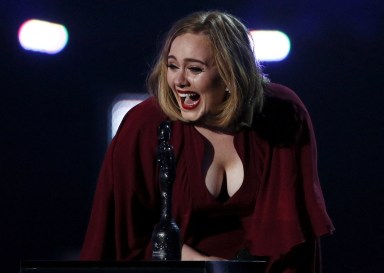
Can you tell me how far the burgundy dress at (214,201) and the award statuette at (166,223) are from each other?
0.35 m

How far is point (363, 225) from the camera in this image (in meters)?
3.87

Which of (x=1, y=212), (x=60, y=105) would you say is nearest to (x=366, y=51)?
(x=60, y=105)

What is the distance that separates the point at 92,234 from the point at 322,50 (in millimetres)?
1593

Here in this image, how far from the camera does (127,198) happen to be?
243 centimetres

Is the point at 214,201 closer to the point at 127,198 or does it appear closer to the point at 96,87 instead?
the point at 127,198

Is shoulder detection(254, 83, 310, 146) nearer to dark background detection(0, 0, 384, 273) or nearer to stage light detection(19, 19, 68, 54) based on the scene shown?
dark background detection(0, 0, 384, 273)

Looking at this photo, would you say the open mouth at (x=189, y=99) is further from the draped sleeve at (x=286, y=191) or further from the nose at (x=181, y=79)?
the draped sleeve at (x=286, y=191)

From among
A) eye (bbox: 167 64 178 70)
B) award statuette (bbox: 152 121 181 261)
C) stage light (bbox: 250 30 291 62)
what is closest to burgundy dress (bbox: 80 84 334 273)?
eye (bbox: 167 64 178 70)

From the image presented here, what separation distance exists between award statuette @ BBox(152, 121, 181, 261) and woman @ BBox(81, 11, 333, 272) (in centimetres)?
34

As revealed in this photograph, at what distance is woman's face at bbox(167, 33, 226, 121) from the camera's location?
2.40 m

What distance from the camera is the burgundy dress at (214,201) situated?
2.41m

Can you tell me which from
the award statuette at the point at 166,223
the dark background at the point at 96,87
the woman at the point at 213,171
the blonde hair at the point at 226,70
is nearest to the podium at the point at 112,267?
the award statuette at the point at 166,223

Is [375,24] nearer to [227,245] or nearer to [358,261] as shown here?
[358,261]

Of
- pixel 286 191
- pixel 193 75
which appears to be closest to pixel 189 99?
pixel 193 75
